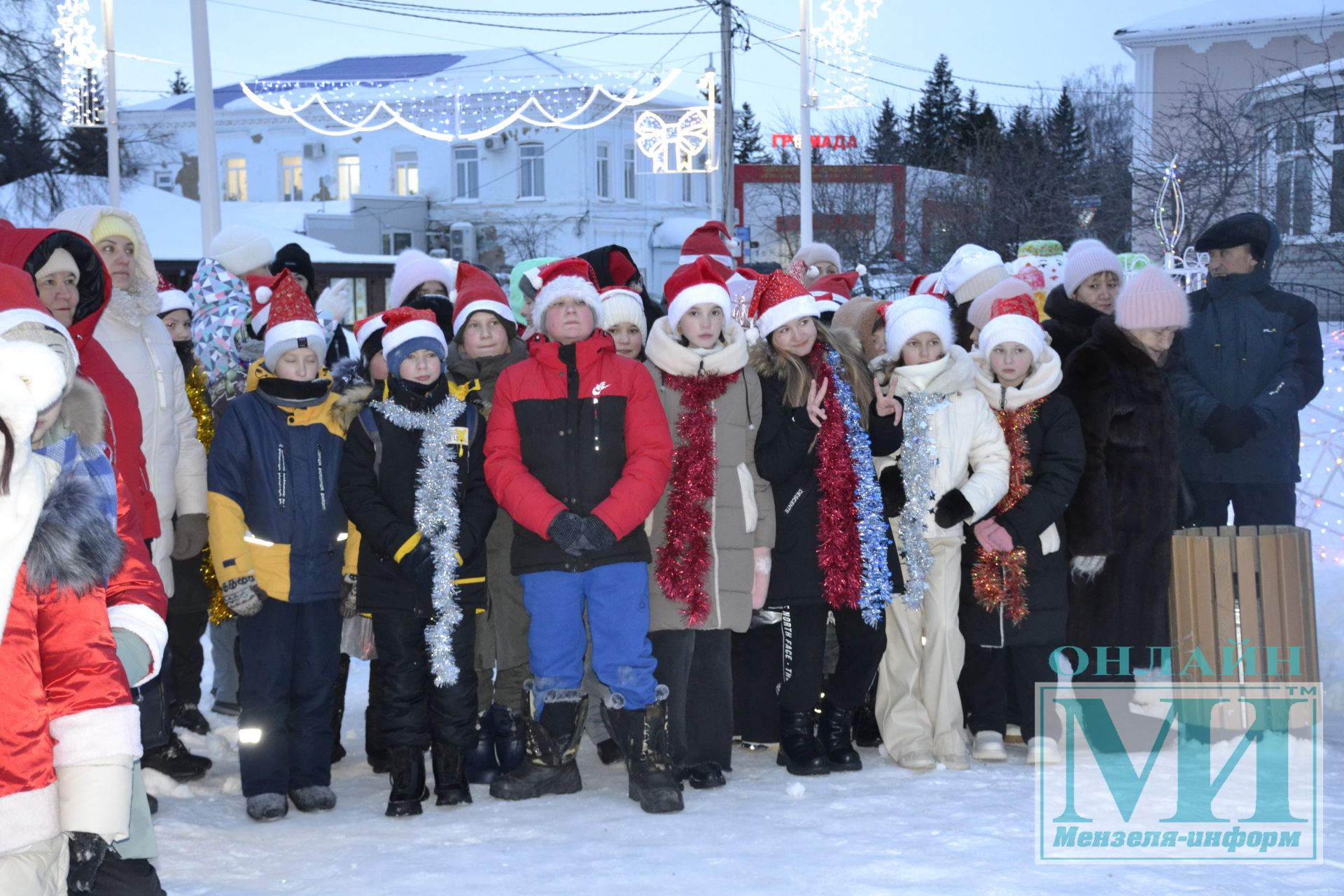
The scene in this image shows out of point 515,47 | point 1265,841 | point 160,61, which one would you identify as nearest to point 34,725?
point 1265,841

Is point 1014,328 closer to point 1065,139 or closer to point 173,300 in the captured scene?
point 173,300

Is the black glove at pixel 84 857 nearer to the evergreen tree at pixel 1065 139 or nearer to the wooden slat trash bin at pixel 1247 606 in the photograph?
the wooden slat trash bin at pixel 1247 606

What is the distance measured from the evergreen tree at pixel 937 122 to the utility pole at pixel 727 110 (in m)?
17.2

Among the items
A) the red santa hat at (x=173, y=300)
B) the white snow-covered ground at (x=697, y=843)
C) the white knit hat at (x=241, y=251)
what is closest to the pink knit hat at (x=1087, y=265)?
the white snow-covered ground at (x=697, y=843)

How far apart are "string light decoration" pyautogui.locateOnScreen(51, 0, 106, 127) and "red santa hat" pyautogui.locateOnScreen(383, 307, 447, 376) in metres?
16.1

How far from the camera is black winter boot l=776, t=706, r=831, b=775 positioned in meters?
5.44

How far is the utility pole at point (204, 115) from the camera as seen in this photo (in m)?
10.9

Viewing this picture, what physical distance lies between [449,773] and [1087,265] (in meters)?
3.89

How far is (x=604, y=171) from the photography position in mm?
42812

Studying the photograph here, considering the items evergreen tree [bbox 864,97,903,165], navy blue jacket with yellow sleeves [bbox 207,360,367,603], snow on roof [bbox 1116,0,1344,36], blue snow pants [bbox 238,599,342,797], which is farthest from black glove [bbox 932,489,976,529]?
evergreen tree [bbox 864,97,903,165]

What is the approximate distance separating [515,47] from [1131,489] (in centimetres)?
3869

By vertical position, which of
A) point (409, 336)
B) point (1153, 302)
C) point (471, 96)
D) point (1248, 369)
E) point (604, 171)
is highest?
point (471, 96)

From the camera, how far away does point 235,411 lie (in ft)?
16.8

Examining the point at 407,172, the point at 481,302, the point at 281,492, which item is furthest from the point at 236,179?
the point at 281,492
